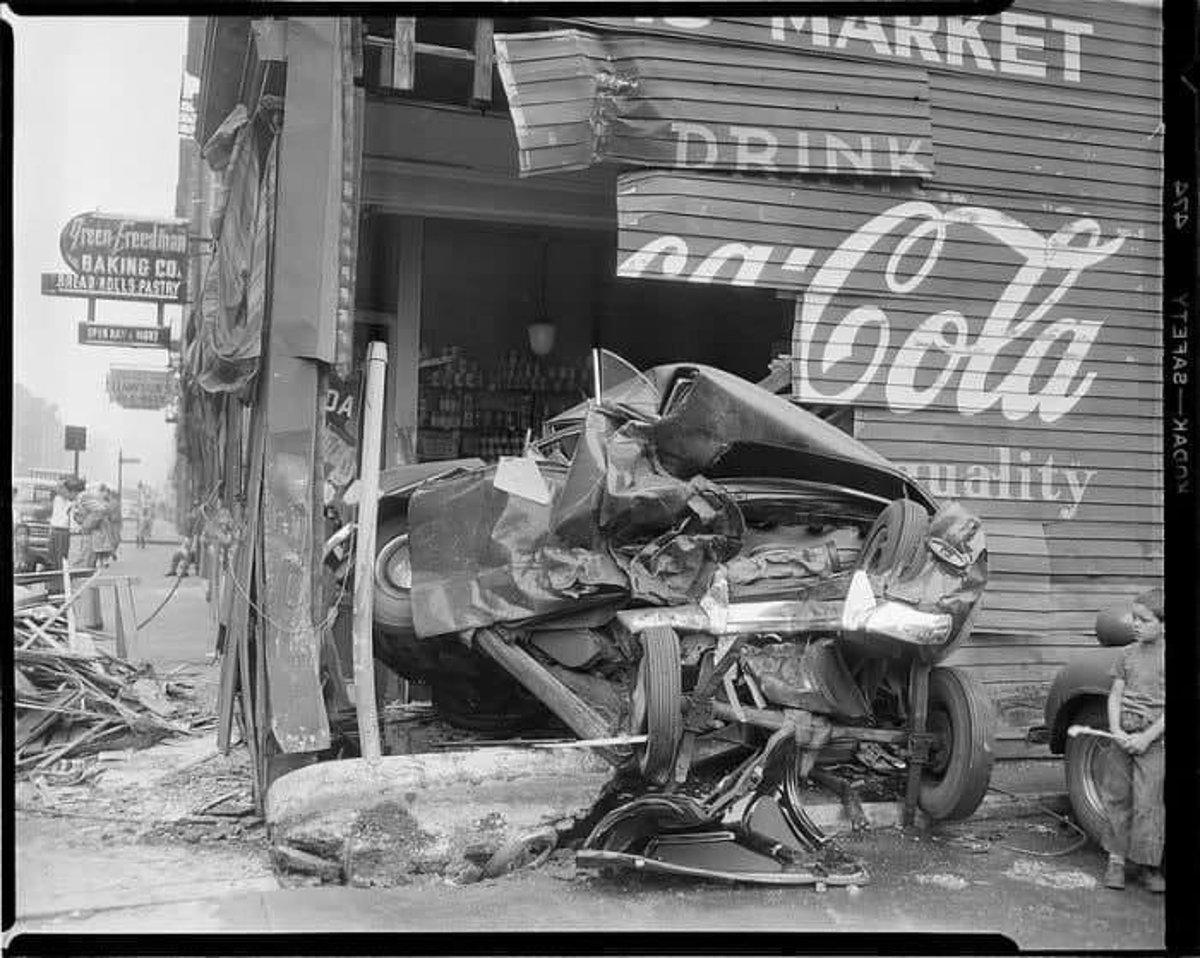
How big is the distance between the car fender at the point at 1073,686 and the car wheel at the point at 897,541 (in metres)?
1.05

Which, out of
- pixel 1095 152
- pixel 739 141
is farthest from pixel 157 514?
pixel 1095 152

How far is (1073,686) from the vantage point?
5.07m

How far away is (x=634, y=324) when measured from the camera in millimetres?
6387

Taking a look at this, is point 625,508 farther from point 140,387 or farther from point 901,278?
point 140,387

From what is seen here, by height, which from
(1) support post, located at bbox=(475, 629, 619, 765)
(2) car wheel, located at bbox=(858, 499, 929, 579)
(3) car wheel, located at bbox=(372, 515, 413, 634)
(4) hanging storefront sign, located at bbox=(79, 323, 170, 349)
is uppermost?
(4) hanging storefront sign, located at bbox=(79, 323, 170, 349)

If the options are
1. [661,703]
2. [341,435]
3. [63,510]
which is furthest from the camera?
[341,435]

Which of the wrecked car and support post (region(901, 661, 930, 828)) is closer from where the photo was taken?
the wrecked car

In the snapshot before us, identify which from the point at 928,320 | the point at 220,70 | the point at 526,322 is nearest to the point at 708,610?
the point at 928,320

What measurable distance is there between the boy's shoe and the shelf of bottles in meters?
4.26

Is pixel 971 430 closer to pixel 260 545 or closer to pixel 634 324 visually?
pixel 634 324

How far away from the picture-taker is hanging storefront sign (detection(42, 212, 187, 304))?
4.59 meters

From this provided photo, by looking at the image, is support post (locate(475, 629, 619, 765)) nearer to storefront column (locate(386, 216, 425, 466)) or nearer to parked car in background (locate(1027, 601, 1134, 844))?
parked car in background (locate(1027, 601, 1134, 844))

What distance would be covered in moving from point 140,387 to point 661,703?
8.94 feet

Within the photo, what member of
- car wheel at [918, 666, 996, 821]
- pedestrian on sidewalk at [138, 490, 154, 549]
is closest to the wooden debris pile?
pedestrian on sidewalk at [138, 490, 154, 549]
